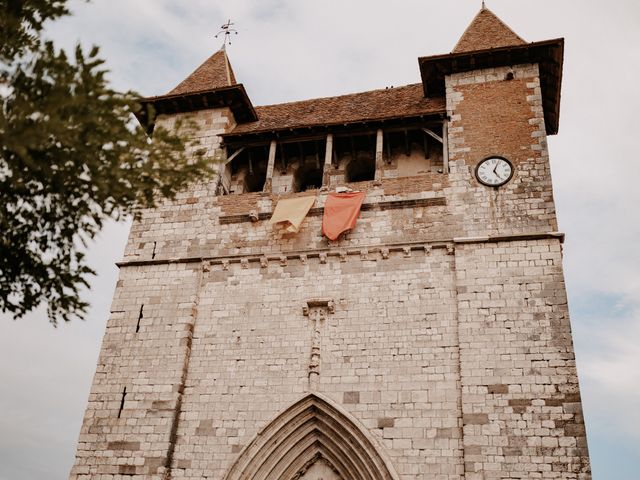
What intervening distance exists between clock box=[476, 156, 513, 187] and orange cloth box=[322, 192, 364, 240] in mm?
2288

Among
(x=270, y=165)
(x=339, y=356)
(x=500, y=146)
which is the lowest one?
(x=339, y=356)

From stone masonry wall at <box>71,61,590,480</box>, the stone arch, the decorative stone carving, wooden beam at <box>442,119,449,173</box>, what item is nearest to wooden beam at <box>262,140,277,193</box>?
stone masonry wall at <box>71,61,590,480</box>

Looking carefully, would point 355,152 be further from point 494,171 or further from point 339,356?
point 339,356

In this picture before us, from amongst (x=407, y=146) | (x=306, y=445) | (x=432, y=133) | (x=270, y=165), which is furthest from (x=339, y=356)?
(x=432, y=133)

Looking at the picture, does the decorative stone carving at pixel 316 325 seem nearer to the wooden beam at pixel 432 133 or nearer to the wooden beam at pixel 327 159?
the wooden beam at pixel 327 159

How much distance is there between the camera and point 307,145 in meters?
14.1

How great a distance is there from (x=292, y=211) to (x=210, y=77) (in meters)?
5.62

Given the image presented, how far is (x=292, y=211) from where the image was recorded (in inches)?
491

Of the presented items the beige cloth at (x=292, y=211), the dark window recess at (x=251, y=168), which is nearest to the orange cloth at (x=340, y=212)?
the beige cloth at (x=292, y=211)

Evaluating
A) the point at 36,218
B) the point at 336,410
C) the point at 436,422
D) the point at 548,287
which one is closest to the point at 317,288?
the point at 336,410

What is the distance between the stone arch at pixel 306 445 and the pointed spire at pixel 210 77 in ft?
25.6

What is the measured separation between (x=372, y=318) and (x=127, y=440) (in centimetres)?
464

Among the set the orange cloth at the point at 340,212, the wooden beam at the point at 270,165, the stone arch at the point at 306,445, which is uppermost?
the wooden beam at the point at 270,165

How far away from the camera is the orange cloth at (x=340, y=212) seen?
1197 cm
